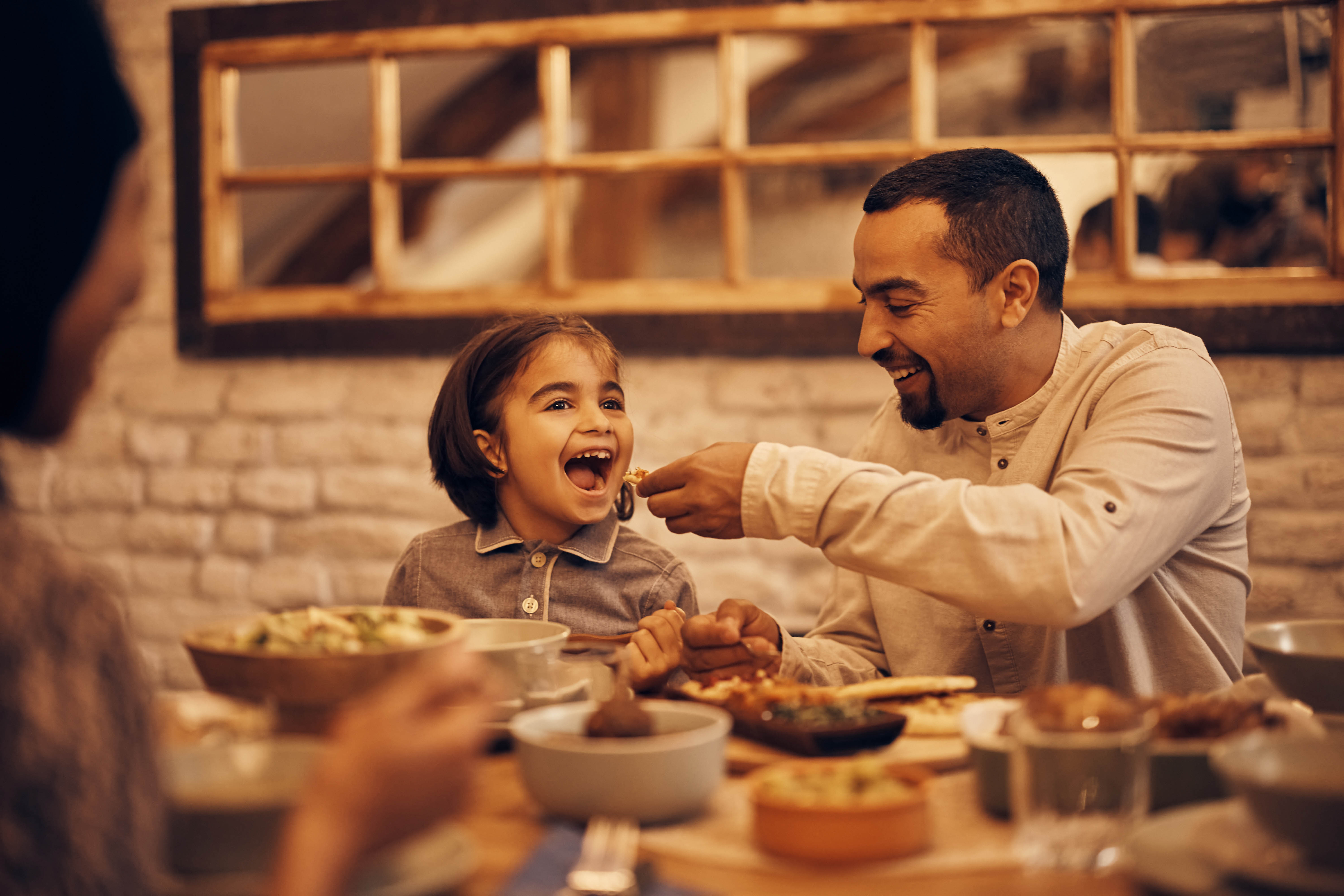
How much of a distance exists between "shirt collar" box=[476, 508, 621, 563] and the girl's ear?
97mm

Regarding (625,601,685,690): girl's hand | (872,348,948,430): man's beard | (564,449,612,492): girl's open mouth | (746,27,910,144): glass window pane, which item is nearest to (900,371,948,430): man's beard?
(872,348,948,430): man's beard

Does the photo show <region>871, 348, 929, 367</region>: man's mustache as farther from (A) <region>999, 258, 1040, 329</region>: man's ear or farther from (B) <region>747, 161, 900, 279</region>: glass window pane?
(B) <region>747, 161, 900, 279</region>: glass window pane

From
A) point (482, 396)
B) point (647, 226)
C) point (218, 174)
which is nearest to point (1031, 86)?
point (647, 226)

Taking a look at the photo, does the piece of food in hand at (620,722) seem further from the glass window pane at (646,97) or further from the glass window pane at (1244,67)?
the glass window pane at (1244,67)

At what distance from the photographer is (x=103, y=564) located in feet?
11.3

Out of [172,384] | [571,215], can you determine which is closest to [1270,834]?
[172,384]

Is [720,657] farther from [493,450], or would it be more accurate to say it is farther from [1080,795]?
[493,450]

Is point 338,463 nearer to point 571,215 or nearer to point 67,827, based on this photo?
point 67,827

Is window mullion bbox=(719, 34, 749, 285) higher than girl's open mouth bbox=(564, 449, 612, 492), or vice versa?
window mullion bbox=(719, 34, 749, 285)

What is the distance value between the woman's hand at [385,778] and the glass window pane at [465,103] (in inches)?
138

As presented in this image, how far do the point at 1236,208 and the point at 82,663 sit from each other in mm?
3568

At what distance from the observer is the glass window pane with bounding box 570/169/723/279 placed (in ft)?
14.3

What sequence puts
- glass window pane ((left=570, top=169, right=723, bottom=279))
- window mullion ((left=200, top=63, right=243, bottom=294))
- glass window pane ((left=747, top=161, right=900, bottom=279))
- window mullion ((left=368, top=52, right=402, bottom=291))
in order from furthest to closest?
glass window pane ((left=747, top=161, right=900, bottom=279)) < glass window pane ((left=570, top=169, right=723, bottom=279)) < window mullion ((left=200, top=63, right=243, bottom=294)) < window mullion ((left=368, top=52, right=402, bottom=291))

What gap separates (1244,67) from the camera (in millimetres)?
3057
